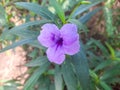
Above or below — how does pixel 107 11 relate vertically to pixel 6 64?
above

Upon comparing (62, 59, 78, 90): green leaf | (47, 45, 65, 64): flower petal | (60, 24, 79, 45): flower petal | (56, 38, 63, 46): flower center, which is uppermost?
(60, 24, 79, 45): flower petal

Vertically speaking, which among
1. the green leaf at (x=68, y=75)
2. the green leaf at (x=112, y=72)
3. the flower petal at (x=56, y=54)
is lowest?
the green leaf at (x=112, y=72)

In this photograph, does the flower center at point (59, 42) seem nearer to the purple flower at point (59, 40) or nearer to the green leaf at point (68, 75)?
the purple flower at point (59, 40)

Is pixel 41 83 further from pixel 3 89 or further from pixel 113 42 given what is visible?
pixel 113 42

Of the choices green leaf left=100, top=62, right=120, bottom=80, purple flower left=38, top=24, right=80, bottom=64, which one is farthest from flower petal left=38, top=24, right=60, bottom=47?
green leaf left=100, top=62, right=120, bottom=80

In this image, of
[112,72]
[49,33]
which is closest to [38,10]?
[49,33]

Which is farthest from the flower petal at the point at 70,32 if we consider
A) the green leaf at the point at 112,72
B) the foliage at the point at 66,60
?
the green leaf at the point at 112,72

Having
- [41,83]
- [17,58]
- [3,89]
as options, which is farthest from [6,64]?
[41,83]

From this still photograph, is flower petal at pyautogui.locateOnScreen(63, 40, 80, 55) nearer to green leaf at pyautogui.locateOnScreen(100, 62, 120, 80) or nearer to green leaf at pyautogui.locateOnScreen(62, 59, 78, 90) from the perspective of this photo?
green leaf at pyautogui.locateOnScreen(62, 59, 78, 90)
